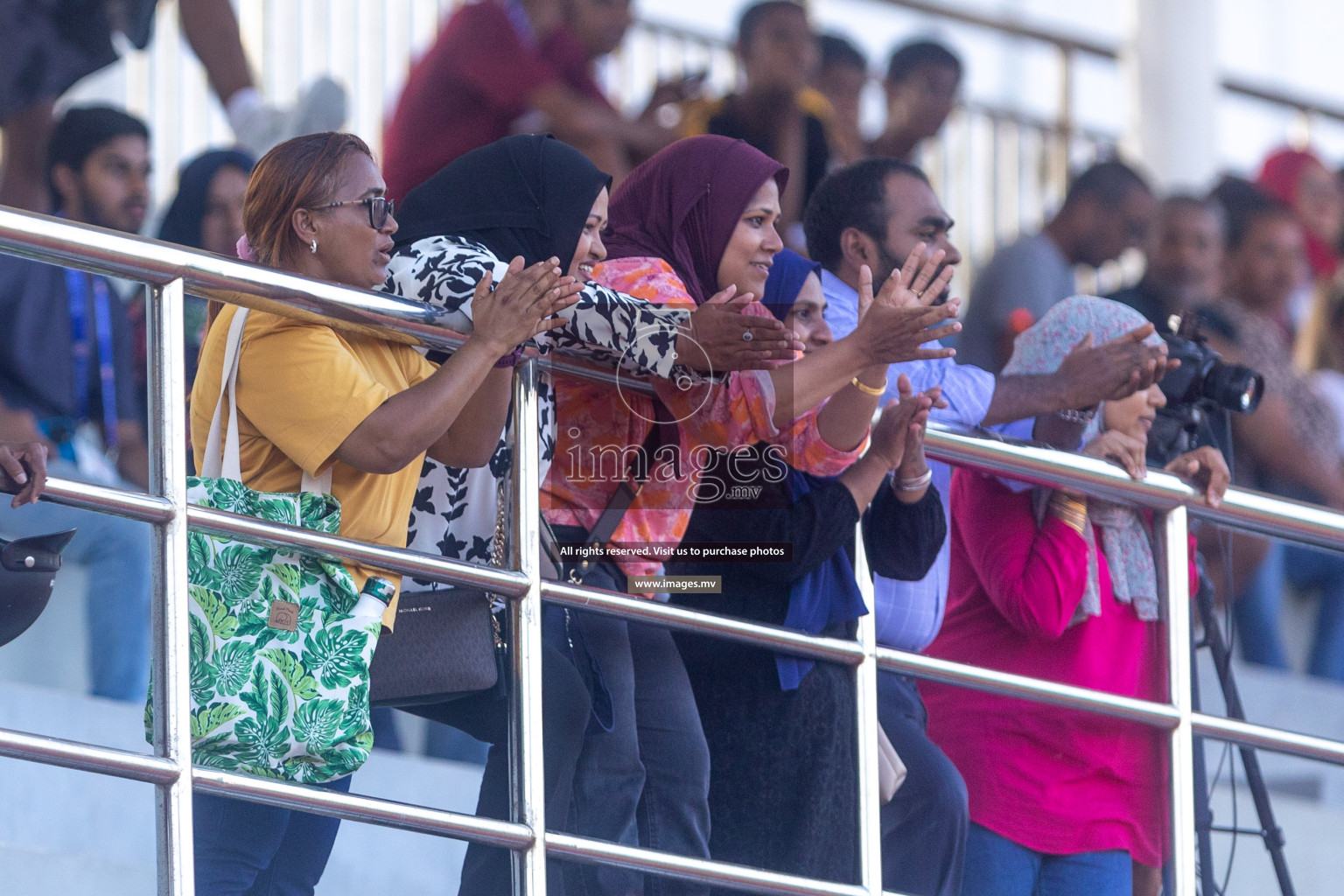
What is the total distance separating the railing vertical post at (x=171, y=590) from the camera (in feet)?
7.76

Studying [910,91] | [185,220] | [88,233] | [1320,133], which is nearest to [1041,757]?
[88,233]

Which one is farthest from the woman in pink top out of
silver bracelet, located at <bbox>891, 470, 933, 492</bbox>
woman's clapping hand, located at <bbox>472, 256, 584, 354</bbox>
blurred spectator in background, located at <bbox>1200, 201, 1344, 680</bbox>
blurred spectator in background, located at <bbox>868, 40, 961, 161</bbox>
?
blurred spectator in background, located at <bbox>868, 40, 961, 161</bbox>

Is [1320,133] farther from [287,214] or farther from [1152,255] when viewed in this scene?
[287,214]

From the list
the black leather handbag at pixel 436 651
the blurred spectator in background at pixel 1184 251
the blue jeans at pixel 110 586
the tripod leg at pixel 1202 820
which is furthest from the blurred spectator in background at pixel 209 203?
the blurred spectator in background at pixel 1184 251

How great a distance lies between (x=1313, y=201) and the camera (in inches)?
301

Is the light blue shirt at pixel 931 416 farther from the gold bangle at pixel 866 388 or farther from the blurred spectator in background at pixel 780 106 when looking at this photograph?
the blurred spectator in background at pixel 780 106

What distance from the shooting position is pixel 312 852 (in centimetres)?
274

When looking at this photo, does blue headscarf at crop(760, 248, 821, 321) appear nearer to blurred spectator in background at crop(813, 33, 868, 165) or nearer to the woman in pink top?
the woman in pink top

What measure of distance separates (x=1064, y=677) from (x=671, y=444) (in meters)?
Answer: 0.95

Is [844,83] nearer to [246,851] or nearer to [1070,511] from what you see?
[1070,511]

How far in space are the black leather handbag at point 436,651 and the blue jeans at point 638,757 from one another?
0.59ft

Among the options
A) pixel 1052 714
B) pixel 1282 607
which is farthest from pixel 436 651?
pixel 1282 607

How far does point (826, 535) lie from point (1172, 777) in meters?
0.83

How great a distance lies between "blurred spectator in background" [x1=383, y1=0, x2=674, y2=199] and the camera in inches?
182
